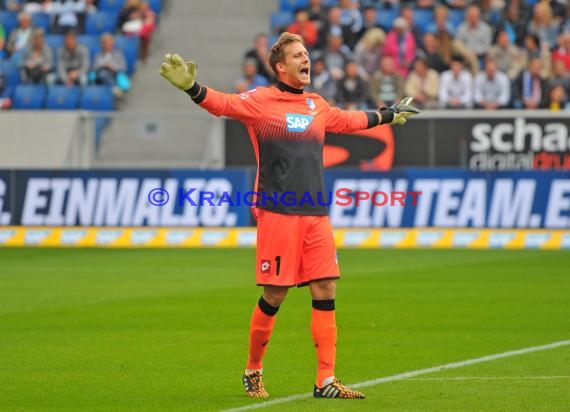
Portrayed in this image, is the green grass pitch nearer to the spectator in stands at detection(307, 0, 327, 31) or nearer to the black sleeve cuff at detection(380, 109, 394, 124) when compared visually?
the black sleeve cuff at detection(380, 109, 394, 124)

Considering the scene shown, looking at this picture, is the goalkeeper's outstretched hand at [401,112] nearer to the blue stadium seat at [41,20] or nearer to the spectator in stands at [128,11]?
the spectator in stands at [128,11]

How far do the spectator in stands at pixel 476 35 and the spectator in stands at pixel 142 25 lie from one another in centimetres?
666

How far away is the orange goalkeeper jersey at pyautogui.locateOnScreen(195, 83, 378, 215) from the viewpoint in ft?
32.6

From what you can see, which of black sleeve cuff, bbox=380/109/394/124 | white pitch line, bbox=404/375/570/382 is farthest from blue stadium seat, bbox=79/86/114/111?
white pitch line, bbox=404/375/570/382

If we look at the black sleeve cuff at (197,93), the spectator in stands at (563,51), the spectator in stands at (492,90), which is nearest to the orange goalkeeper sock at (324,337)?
the black sleeve cuff at (197,93)

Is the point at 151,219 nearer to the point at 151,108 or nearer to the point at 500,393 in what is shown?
the point at 151,108

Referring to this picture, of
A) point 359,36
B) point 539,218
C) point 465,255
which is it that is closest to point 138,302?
point 465,255

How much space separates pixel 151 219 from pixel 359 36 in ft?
20.9

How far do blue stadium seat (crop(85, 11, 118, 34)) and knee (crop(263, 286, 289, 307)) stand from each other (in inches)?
905

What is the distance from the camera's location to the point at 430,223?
83.8 ft

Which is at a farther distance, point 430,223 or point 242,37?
point 242,37

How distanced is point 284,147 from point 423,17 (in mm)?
20903

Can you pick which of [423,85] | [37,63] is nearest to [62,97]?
[37,63]

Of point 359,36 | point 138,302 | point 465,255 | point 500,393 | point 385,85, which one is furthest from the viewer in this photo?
point 359,36
